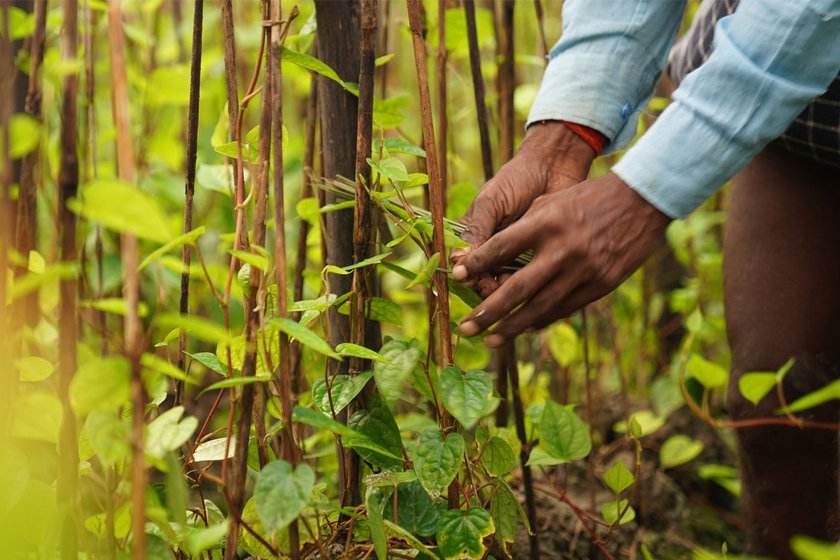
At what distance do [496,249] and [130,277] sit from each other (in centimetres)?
41

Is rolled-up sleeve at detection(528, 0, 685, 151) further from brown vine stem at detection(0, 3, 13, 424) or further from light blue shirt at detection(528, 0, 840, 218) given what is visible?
brown vine stem at detection(0, 3, 13, 424)

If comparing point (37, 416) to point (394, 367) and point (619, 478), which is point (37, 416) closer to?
point (394, 367)

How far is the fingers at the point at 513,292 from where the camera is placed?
0.83m

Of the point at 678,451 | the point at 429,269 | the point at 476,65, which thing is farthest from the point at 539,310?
the point at 678,451

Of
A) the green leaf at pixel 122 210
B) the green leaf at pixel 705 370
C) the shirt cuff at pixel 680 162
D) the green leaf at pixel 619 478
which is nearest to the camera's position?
the green leaf at pixel 122 210

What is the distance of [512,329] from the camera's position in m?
0.86

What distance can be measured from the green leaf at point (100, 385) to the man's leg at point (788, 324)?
0.95 metres

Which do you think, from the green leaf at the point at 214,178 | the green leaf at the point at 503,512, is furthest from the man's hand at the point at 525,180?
the green leaf at the point at 214,178

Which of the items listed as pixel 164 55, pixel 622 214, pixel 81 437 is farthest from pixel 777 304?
pixel 164 55

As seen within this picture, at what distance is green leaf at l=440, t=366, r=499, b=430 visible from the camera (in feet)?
2.40

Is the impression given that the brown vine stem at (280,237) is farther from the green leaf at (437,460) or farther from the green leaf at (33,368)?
the green leaf at (33,368)

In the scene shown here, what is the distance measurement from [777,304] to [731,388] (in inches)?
5.7

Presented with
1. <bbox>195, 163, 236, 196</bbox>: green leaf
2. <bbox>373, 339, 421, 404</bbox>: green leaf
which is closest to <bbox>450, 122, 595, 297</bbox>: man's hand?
<bbox>373, 339, 421, 404</bbox>: green leaf

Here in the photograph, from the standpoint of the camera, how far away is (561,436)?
1.03 m
